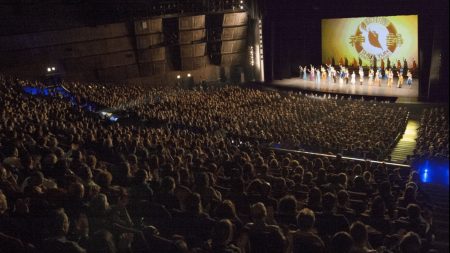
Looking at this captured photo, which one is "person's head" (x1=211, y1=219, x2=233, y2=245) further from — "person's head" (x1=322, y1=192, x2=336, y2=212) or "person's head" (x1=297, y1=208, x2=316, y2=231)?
"person's head" (x1=322, y1=192, x2=336, y2=212)

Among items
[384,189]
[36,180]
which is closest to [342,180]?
[384,189]

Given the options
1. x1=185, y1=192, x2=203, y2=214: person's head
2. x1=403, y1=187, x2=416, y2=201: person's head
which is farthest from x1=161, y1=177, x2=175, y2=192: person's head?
x1=403, y1=187, x2=416, y2=201: person's head

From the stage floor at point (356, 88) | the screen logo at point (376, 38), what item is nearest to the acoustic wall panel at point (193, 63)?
the stage floor at point (356, 88)

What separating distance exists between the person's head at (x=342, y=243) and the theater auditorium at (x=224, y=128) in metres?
0.02

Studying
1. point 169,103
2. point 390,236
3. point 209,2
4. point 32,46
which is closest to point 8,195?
point 390,236

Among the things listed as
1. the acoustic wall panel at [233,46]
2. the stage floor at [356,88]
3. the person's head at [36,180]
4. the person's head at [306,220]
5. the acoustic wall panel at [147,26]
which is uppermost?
the acoustic wall panel at [147,26]

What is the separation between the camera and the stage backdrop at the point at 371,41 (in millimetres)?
27869

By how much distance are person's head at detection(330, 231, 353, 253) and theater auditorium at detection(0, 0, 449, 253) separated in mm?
17

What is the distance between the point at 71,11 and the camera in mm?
27906

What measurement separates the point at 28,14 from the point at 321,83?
1907cm

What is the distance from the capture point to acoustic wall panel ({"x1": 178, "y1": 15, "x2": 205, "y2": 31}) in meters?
31.1

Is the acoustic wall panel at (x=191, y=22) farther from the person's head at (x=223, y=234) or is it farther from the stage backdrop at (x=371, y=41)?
the person's head at (x=223, y=234)

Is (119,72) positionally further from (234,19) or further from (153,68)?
(234,19)

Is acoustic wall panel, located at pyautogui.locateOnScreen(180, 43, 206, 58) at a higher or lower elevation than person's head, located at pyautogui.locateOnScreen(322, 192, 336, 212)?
higher
